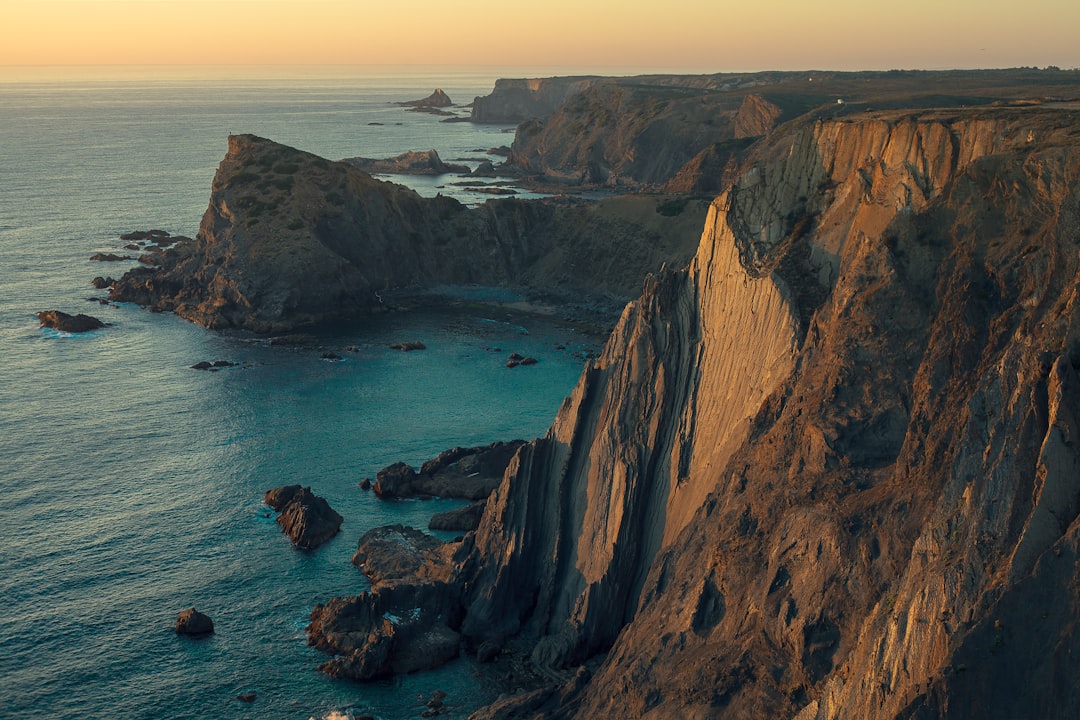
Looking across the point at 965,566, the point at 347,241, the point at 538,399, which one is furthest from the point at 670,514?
the point at 347,241

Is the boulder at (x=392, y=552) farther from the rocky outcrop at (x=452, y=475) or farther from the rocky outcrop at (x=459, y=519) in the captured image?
the rocky outcrop at (x=452, y=475)

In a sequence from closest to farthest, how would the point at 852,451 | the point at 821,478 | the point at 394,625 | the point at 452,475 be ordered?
the point at 852,451 < the point at 821,478 < the point at 394,625 < the point at 452,475

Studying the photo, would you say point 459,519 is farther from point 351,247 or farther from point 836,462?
point 351,247

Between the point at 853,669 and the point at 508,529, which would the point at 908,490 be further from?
the point at 508,529

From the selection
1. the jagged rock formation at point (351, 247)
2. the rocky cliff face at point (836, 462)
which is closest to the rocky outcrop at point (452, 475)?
the rocky cliff face at point (836, 462)

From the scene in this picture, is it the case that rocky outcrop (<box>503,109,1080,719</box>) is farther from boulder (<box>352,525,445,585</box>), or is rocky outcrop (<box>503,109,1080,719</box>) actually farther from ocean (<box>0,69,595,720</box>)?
ocean (<box>0,69,595,720</box>)

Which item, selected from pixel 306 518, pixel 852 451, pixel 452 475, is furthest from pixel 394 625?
pixel 852 451
